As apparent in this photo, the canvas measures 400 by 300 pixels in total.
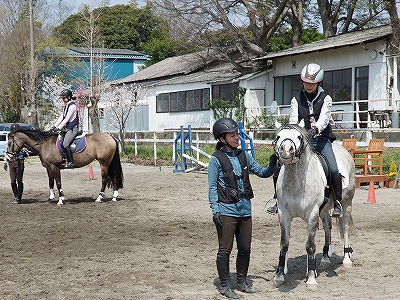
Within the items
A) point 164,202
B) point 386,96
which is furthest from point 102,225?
point 386,96

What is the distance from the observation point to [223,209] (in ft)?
21.6

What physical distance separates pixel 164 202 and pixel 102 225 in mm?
3632

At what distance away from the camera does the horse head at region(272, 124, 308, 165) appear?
6562mm

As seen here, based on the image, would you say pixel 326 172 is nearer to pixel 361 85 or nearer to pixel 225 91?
pixel 361 85

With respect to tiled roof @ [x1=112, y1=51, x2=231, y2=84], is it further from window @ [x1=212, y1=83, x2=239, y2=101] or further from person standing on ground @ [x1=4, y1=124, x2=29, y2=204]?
person standing on ground @ [x1=4, y1=124, x2=29, y2=204]

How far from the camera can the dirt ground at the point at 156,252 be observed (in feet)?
22.6

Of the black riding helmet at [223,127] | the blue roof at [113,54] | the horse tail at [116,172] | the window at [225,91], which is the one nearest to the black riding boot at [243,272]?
the black riding helmet at [223,127]

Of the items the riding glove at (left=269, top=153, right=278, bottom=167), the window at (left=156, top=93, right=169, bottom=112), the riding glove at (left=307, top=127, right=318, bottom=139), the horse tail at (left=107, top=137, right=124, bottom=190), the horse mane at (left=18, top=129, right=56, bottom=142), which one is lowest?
the horse tail at (left=107, top=137, right=124, bottom=190)

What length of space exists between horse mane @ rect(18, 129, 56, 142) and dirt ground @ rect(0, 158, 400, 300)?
1.64 meters

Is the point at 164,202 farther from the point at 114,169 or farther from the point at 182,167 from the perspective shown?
the point at 182,167

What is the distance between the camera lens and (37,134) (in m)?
15.4

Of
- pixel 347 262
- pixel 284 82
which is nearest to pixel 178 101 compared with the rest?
pixel 284 82

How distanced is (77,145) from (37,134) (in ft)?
3.40

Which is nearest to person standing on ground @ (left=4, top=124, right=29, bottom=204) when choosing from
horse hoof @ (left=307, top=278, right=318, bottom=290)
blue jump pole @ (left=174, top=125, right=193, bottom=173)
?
blue jump pole @ (left=174, top=125, right=193, bottom=173)
